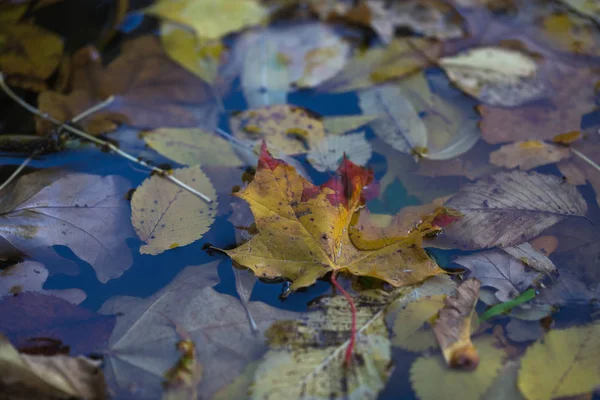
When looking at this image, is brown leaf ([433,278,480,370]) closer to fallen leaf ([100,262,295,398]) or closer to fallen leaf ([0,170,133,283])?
fallen leaf ([100,262,295,398])

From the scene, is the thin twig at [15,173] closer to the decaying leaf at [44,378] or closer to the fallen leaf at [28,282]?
the fallen leaf at [28,282]

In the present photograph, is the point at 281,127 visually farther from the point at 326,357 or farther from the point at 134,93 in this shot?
the point at 326,357

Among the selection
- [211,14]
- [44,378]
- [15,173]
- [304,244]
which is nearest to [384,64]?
[211,14]

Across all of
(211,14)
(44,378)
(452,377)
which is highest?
(211,14)

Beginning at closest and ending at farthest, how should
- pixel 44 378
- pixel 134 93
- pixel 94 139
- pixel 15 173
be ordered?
pixel 44 378, pixel 15 173, pixel 94 139, pixel 134 93

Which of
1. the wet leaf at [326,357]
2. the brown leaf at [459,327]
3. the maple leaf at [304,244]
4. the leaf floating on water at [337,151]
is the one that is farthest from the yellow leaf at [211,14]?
the brown leaf at [459,327]
